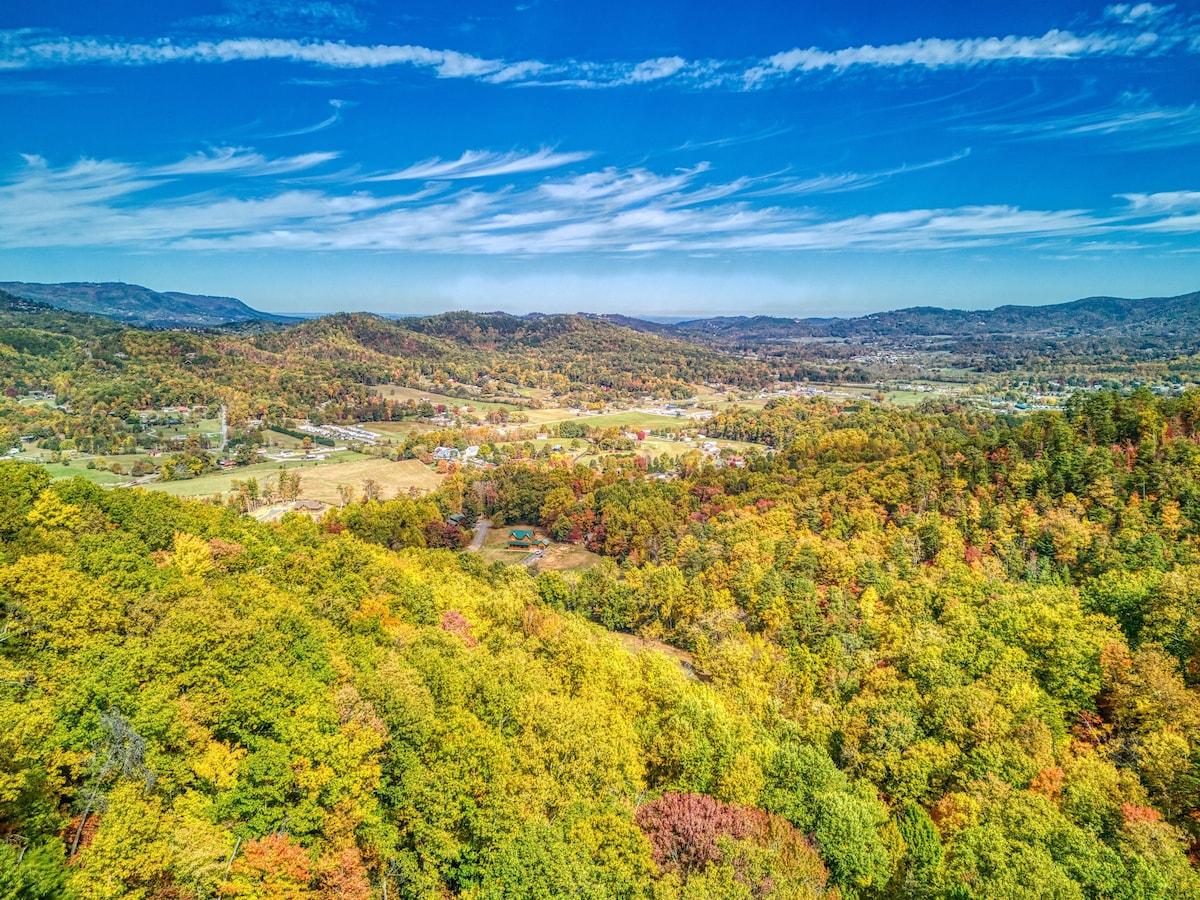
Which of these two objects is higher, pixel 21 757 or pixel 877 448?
pixel 21 757

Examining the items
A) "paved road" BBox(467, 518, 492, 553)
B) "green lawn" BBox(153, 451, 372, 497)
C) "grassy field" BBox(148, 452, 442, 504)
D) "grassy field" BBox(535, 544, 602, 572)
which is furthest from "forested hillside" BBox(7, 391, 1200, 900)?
"green lawn" BBox(153, 451, 372, 497)

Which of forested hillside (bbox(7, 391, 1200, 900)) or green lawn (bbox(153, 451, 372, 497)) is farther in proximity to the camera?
green lawn (bbox(153, 451, 372, 497))

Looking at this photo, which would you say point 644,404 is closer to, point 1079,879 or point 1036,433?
point 1036,433

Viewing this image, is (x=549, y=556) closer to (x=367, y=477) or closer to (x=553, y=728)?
(x=367, y=477)

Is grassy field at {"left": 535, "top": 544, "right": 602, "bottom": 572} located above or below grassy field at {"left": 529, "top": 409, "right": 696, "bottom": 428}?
below

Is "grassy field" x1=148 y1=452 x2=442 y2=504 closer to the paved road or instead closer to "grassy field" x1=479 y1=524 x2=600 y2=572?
the paved road

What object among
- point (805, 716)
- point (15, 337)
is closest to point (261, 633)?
point (805, 716)

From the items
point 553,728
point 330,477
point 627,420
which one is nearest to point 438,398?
point 627,420
